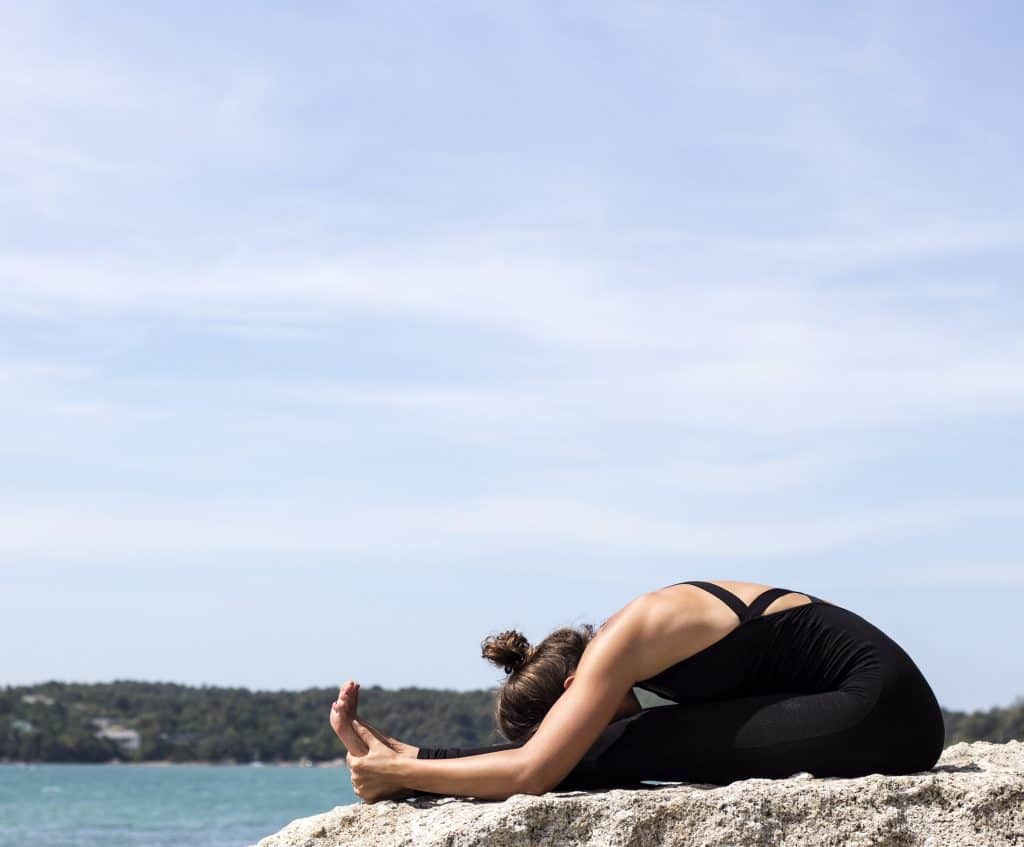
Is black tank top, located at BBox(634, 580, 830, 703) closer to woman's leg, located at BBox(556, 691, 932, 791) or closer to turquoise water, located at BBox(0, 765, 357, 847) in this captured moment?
woman's leg, located at BBox(556, 691, 932, 791)

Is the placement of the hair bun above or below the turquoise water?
above

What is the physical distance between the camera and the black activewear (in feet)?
15.2

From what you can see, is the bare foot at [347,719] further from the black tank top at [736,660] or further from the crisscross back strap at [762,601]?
the crisscross back strap at [762,601]

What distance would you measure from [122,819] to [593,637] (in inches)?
2033

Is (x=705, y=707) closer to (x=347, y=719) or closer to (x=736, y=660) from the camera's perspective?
(x=736, y=660)

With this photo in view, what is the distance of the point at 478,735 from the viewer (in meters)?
44.4

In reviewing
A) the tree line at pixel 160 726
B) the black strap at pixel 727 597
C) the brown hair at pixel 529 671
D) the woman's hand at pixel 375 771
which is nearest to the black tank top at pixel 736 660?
the black strap at pixel 727 597

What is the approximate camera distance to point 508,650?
16.1 ft

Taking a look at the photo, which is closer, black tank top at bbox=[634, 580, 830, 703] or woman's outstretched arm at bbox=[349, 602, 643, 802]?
woman's outstretched arm at bbox=[349, 602, 643, 802]

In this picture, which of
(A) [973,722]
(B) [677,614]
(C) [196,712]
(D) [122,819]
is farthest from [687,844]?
(C) [196,712]

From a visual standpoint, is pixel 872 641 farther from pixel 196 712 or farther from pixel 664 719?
pixel 196 712

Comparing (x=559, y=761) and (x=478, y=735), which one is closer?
(x=559, y=761)

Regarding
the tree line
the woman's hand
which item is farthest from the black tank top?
the tree line

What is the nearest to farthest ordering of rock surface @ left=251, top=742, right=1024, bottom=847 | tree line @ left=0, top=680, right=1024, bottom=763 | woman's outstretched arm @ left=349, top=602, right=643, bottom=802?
rock surface @ left=251, top=742, right=1024, bottom=847
woman's outstretched arm @ left=349, top=602, right=643, bottom=802
tree line @ left=0, top=680, right=1024, bottom=763
